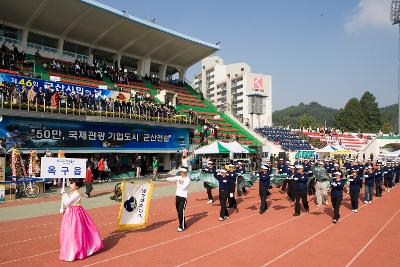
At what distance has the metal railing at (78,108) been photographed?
2105 centimetres

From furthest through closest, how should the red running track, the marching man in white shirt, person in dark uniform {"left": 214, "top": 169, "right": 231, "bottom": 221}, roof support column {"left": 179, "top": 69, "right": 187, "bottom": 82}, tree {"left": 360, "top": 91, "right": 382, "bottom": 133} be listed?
tree {"left": 360, "top": 91, "right": 382, "bottom": 133}, roof support column {"left": 179, "top": 69, "right": 187, "bottom": 82}, person in dark uniform {"left": 214, "top": 169, "right": 231, "bottom": 221}, the marching man in white shirt, the red running track

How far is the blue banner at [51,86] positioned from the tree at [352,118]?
3120 inches

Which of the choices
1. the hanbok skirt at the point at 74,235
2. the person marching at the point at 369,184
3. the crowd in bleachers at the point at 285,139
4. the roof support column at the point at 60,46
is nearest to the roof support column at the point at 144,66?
the roof support column at the point at 60,46

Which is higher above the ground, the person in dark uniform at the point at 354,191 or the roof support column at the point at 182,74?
the roof support column at the point at 182,74

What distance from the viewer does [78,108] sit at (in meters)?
24.1

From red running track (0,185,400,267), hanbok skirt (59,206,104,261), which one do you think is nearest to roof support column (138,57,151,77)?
red running track (0,185,400,267)

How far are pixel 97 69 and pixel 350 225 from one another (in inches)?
1166

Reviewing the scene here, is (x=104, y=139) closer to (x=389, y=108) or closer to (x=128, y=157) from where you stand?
(x=128, y=157)

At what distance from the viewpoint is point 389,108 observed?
7436 inches

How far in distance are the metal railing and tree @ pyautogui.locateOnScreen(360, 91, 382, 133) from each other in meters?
78.9

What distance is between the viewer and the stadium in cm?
984

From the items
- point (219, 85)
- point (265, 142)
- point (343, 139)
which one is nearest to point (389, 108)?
point (219, 85)

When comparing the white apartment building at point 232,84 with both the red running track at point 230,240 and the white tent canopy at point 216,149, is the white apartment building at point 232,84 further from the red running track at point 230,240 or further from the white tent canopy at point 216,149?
the red running track at point 230,240

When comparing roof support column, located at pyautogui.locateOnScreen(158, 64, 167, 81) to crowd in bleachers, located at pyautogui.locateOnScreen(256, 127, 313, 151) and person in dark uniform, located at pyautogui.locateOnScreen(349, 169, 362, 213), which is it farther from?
person in dark uniform, located at pyautogui.locateOnScreen(349, 169, 362, 213)
